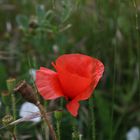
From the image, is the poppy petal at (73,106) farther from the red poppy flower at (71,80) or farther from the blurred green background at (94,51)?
the blurred green background at (94,51)

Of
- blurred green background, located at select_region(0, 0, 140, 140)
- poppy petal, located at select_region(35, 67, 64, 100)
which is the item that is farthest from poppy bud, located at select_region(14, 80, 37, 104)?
blurred green background, located at select_region(0, 0, 140, 140)

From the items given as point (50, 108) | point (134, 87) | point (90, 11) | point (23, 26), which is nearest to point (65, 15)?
point (23, 26)

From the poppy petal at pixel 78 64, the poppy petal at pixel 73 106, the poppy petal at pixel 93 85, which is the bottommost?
the poppy petal at pixel 73 106

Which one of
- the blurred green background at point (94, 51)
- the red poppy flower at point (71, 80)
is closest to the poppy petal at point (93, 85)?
the red poppy flower at point (71, 80)

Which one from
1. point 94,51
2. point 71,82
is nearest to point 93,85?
point 71,82

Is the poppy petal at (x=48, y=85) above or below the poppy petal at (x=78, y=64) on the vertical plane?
below

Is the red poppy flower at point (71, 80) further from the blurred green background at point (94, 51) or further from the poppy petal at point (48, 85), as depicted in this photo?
the blurred green background at point (94, 51)

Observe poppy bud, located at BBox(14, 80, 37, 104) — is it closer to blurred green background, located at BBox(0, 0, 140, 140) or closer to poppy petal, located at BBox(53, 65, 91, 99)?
poppy petal, located at BBox(53, 65, 91, 99)

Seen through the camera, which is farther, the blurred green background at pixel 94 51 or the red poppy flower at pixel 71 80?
the blurred green background at pixel 94 51

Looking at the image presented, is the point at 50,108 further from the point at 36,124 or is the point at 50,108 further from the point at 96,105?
the point at 96,105
